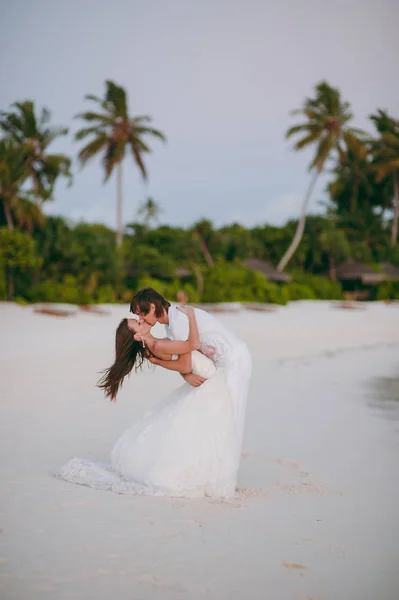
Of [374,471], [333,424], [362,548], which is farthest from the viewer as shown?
[333,424]

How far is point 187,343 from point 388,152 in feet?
141

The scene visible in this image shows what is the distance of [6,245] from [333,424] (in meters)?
18.1

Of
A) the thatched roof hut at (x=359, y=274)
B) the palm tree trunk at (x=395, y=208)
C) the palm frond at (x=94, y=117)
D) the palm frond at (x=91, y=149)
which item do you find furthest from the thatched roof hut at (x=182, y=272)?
the palm tree trunk at (x=395, y=208)

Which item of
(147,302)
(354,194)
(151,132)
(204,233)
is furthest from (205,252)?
(147,302)

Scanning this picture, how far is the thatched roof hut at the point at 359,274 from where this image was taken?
36.4 meters

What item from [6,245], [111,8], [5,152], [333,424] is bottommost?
[333,424]

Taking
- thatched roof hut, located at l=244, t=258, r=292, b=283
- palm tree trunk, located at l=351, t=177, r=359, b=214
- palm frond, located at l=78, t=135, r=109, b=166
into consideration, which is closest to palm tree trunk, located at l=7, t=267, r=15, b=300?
palm frond, located at l=78, t=135, r=109, b=166

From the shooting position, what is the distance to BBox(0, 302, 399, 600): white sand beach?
3367mm

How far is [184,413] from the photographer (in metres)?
4.77

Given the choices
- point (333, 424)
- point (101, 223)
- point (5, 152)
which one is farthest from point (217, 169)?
point (333, 424)

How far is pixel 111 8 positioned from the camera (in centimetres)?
1862

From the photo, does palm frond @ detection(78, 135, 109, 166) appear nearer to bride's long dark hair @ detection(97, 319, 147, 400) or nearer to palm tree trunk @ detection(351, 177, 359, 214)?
palm tree trunk @ detection(351, 177, 359, 214)

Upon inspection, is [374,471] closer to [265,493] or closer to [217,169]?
[265,493]

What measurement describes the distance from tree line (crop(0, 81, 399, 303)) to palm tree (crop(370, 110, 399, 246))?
0.26 feet
